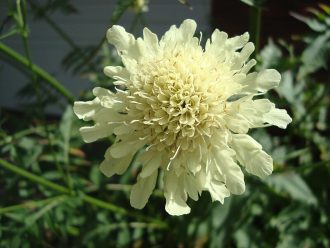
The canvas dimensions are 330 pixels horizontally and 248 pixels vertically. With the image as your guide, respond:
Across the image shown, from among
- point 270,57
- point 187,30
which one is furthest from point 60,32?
point 187,30

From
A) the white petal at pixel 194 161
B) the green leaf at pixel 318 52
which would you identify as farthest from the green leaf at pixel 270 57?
the white petal at pixel 194 161

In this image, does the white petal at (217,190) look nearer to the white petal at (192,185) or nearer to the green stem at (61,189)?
the white petal at (192,185)

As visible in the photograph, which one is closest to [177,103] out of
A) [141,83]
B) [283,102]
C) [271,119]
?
[141,83]

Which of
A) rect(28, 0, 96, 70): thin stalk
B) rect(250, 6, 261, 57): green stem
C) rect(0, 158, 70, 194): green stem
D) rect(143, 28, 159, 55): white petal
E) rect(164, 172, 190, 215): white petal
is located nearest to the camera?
Result: rect(164, 172, 190, 215): white petal

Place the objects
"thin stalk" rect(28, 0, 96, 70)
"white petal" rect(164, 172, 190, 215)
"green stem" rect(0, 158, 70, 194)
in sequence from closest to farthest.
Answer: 1. "white petal" rect(164, 172, 190, 215)
2. "green stem" rect(0, 158, 70, 194)
3. "thin stalk" rect(28, 0, 96, 70)

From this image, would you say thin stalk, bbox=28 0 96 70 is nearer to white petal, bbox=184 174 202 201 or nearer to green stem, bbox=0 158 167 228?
green stem, bbox=0 158 167 228

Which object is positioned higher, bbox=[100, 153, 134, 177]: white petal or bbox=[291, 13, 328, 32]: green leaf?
bbox=[291, 13, 328, 32]: green leaf

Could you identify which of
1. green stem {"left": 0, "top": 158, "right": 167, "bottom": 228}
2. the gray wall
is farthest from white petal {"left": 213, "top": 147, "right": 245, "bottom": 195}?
the gray wall
